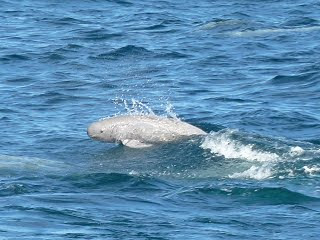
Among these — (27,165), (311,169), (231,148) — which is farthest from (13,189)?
(311,169)

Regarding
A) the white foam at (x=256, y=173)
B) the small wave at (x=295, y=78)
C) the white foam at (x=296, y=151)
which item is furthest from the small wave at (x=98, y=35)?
the white foam at (x=256, y=173)

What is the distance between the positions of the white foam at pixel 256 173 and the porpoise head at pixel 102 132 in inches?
146

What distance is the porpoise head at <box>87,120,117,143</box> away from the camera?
2217 centimetres

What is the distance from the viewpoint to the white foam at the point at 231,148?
65.0ft

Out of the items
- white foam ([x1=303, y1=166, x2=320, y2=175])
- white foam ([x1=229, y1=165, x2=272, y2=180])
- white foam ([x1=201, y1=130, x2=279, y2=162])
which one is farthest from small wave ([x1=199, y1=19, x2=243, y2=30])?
white foam ([x1=303, y1=166, x2=320, y2=175])

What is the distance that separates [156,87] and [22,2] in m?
15.9

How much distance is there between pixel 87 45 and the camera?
111 feet

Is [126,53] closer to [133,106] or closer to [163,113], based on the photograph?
[163,113]

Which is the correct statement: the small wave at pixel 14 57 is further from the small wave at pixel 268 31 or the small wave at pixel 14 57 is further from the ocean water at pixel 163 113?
the small wave at pixel 268 31

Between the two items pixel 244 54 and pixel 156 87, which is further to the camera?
pixel 244 54

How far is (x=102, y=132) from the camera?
2225 cm

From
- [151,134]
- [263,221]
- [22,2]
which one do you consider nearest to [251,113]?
[151,134]

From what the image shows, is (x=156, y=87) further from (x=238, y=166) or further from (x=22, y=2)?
(x=22, y=2)

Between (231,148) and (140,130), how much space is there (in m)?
1.96
